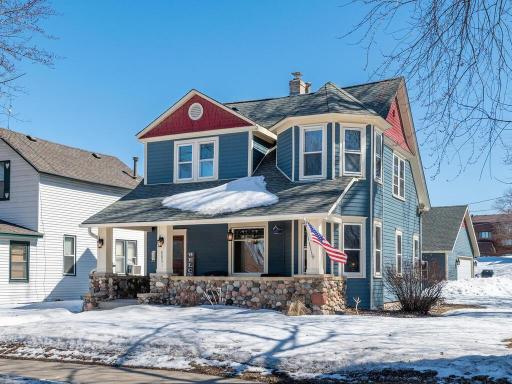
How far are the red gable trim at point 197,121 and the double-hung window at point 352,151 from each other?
10.5 feet

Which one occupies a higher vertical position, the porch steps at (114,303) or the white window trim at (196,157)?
the white window trim at (196,157)

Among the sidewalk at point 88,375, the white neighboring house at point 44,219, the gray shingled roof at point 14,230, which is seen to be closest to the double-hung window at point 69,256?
the white neighboring house at point 44,219

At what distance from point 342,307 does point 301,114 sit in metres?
5.75

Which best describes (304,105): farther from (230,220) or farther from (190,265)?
(190,265)

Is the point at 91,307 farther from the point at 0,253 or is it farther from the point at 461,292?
the point at 461,292

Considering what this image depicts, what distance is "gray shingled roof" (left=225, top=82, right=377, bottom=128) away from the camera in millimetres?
17984

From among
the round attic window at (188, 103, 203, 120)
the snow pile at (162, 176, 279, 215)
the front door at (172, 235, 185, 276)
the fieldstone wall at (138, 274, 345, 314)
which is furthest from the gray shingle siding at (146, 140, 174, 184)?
the fieldstone wall at (138, 274, 345, 314)

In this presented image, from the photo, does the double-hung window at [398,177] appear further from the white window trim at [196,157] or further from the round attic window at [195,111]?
the round attic window at [195,111]

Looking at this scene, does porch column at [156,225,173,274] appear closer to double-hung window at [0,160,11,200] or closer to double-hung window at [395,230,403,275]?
double-hung window at [395,230,403,275]

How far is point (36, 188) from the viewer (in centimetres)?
2327

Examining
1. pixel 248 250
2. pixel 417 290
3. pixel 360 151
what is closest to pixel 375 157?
pixel 360 151

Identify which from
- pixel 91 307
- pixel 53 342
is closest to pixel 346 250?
pixel 91 307

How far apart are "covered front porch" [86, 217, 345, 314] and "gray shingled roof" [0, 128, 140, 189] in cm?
563

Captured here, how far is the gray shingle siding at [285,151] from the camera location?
18438 millimetres
